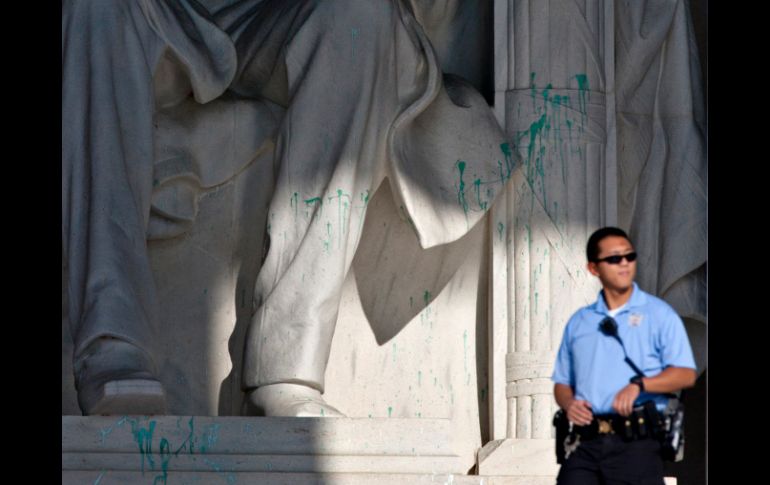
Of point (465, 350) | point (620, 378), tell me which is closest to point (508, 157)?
point (465, 350)

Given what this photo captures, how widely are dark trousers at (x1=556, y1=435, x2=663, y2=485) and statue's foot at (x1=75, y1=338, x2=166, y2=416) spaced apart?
155 centimetres

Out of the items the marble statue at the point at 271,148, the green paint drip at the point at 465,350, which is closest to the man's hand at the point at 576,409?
the marble statue at the point at 271,148

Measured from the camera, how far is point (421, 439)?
5.77 m

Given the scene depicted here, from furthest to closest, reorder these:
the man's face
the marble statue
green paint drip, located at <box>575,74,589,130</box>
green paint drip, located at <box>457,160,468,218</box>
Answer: green paint drip, located at <box>575,74,589,130</box>, green paint drip, located at <box>457,160,468,218</box>, the marble statue, the man's face

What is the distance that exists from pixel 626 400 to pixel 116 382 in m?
1.70

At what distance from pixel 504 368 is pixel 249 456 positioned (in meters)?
1.10

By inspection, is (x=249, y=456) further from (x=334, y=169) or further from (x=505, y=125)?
(x=505, y=125)

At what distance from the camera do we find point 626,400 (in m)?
4.54

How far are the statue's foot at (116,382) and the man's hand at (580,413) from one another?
1.55 metres

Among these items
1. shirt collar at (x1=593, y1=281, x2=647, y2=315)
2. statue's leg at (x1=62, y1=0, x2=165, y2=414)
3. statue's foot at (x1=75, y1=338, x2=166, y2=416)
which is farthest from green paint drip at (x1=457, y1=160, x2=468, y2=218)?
shirt collar at (x1=593, y1=281, x2=647, y2=315)

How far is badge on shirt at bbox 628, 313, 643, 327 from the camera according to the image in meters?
4.58

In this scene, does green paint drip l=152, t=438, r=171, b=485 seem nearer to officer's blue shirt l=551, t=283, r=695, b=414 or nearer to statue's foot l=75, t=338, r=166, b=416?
statue's foot l=75, t=338, r=166, b=416
